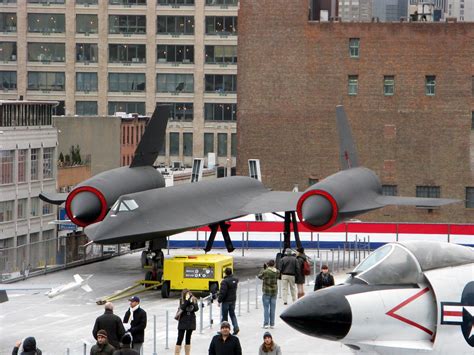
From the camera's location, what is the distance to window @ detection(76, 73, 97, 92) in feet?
391

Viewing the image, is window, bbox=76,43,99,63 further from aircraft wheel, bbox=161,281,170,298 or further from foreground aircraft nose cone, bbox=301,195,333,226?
aircraft wheel, bbox=161,281,170,298

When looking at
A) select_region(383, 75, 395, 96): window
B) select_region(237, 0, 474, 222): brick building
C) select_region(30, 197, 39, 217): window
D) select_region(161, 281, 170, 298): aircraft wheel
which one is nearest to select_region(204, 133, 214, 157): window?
select_region(237, 0, 474, 222): brick building

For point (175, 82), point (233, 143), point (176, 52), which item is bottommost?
point (233, 143)

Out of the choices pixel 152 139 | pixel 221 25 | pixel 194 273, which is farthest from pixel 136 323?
pixel 221 25

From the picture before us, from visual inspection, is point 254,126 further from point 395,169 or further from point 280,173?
Answer: point 395,169

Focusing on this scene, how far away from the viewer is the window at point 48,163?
57562 mm

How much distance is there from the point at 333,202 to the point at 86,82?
81.4 meters

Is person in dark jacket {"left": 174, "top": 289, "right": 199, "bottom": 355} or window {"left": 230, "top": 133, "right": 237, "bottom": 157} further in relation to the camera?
window {"left": 230, "top": 133, "right": 237, "bottom": 157}

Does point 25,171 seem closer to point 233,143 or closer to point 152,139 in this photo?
point 152,139

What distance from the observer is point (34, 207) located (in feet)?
190

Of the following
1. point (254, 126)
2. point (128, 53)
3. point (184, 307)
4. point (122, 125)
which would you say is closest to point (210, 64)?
point (128, 53)

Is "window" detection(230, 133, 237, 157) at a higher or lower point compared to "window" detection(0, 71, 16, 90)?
lower

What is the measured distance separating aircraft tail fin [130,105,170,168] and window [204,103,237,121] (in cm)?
7404

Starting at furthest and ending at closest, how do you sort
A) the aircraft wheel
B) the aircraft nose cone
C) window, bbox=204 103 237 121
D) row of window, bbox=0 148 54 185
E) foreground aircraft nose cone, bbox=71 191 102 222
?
window, bbox=204 103 237 121
row of window, bbox=0 148 54 185
foreground aircraft nose cone, bbox=71 191 102 222
the aircraft wheel
the aircraft nose cone
